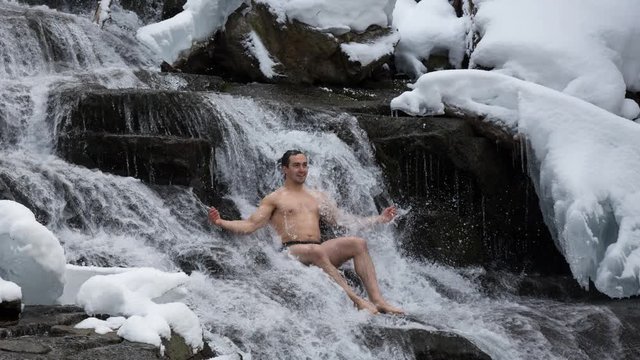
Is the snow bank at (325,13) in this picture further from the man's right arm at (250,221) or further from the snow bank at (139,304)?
the snow bank at (139,304)

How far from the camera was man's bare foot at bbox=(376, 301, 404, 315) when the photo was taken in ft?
19.7

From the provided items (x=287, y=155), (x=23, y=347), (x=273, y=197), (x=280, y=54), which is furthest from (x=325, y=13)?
(x=23, y=347)

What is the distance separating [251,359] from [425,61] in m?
7.72

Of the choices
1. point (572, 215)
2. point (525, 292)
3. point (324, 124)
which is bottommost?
point (525, 292)

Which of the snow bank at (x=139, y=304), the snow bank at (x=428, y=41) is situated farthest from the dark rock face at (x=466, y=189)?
the snow bank at (x=139, y=304)

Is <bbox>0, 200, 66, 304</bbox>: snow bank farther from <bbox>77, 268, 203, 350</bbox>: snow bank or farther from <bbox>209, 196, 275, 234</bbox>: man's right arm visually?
<bbox>209, 196, 275, 234</bbox>: man's right arm

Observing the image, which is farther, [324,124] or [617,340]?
[324,124]

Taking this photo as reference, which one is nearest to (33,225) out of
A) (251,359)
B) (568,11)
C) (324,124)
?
(251,359)

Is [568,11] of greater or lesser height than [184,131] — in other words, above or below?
above

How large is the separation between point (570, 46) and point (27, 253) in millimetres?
7051

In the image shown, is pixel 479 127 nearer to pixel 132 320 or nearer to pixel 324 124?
pixel 324 124

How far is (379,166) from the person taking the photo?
8258mm

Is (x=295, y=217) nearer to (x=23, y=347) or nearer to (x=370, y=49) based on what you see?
(x=23, y=347)

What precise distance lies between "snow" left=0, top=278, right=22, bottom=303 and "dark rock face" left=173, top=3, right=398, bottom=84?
6.73 m
